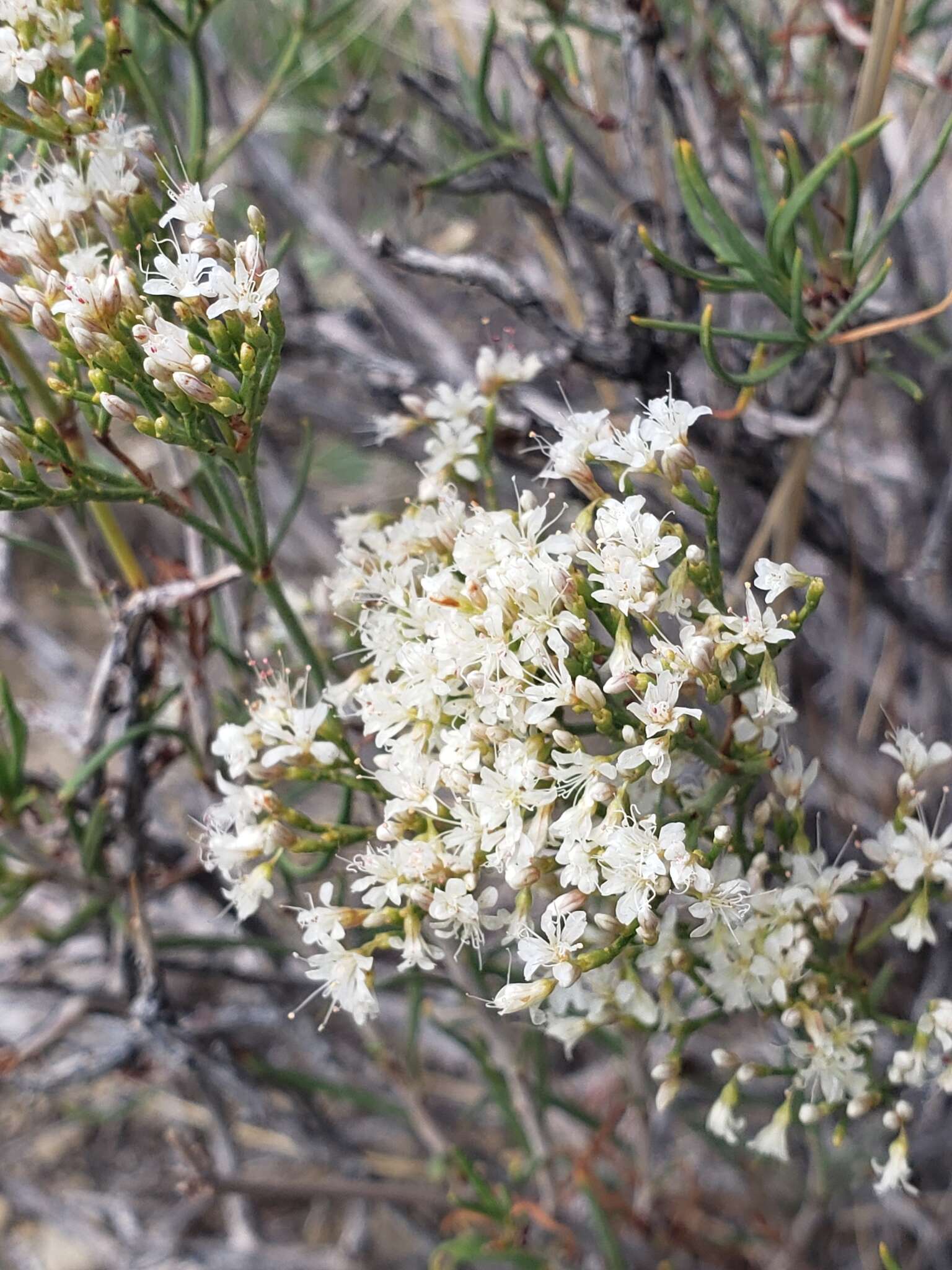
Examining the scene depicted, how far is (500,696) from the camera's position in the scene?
90 centimetres

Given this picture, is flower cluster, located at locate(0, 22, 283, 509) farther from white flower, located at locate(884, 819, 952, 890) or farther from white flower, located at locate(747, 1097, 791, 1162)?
white flower, located at locate(747, 1097, 791, 1162)

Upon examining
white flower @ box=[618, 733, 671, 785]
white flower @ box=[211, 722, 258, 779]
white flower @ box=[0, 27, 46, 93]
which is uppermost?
white flower @ box=[0, 27, 46, 93]

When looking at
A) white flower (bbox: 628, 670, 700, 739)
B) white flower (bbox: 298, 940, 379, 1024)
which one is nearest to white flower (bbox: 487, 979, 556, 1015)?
white flower (bbox: 298, 940, 379, 1024)

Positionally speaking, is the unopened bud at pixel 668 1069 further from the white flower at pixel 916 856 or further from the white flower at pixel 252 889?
the white flower at pixel 252 889

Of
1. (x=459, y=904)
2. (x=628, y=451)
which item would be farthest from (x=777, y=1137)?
(x=628, y=451)

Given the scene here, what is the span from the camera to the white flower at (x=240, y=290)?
0.92 metres

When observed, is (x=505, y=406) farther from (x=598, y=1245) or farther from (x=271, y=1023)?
(x=598, y=1245)

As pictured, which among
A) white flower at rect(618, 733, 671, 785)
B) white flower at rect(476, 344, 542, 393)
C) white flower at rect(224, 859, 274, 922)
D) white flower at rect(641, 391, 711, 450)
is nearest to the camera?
white flower at rect(618, 733, 671, 785)

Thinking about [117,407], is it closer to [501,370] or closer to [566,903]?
[501,370]

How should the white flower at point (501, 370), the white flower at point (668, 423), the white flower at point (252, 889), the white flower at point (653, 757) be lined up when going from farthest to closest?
1. the white flower at point (501, 370)
2. the white flower at point (252, 889)
3. the white flower at point (668, 423)
4. the white flower at point (653, 757)

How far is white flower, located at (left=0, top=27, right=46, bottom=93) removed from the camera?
1.04m

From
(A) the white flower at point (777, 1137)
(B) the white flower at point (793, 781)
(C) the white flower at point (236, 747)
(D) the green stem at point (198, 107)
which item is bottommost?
(A) the white flower at point (777, 1137)

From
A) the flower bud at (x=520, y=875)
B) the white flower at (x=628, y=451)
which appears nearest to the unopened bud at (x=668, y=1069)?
the flower bud at (x=520, y=875)

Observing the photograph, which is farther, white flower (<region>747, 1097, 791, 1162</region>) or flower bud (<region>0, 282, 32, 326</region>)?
white flower (<region>747, 1097, 791, 1162</region>)
